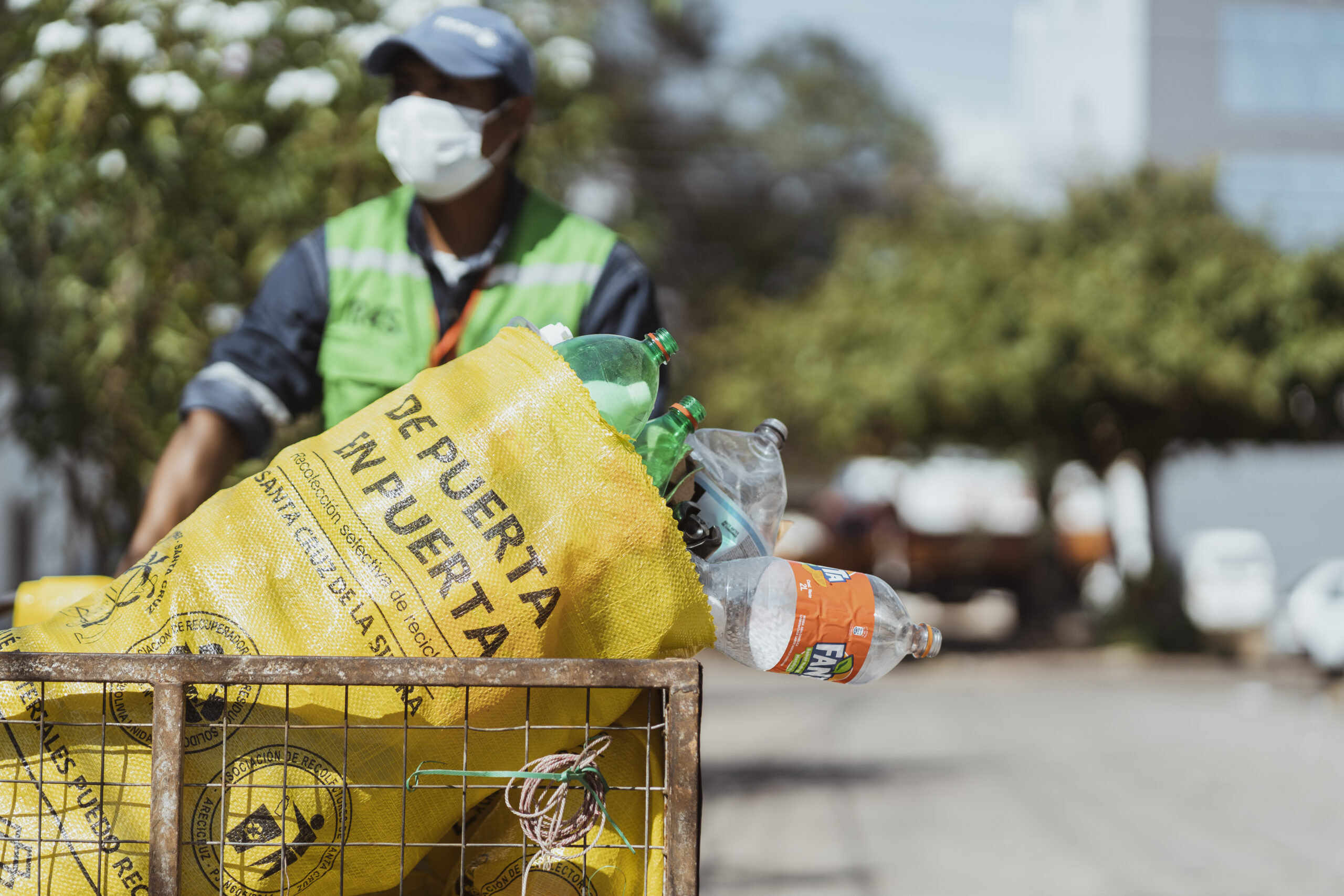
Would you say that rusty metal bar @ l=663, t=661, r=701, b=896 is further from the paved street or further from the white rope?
the paved street

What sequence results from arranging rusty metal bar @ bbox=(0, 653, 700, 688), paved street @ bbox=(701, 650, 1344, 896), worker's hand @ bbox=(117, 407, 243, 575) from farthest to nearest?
paved street @ bbox=(701, 650, 1344, 896), worker's hand @ bbox=(117, 407, 243, 575), rusty metal bar @ bbox=(0, 653, 700, 688)

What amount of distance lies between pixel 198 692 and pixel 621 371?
1.97 ft

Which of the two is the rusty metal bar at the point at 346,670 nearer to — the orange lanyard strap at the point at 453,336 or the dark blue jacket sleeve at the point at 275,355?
the dark blue jacket sleeve at the point at 275,355

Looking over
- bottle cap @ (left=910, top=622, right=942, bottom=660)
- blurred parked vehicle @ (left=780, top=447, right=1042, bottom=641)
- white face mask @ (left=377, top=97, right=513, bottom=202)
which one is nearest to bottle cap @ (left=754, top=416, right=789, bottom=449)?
bottle cap @ (left=910, top=622, right=942, bottom=660)

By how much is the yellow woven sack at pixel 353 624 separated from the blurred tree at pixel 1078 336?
14360 millimetres

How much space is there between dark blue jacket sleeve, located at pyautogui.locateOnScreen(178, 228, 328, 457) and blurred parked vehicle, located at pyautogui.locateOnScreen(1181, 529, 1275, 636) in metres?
17.1

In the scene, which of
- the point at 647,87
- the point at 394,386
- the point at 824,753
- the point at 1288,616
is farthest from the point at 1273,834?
the point at 647,87

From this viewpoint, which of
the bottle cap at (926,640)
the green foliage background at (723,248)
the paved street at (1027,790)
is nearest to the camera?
the bottle cap at (926,640)

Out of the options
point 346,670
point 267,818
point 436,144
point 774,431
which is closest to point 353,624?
point 346,670

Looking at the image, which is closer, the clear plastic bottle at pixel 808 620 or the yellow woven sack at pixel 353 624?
the yellow woven sack at pixel 353 624

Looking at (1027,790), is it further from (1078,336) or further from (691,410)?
(1078,336)

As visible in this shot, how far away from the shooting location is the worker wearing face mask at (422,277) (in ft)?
7.25

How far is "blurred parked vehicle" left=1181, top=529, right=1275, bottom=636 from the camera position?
1858 cm

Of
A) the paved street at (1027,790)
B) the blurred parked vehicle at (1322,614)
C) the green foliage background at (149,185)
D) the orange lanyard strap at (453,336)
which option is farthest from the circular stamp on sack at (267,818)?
the blurred parked vehicle at (1322,614)
